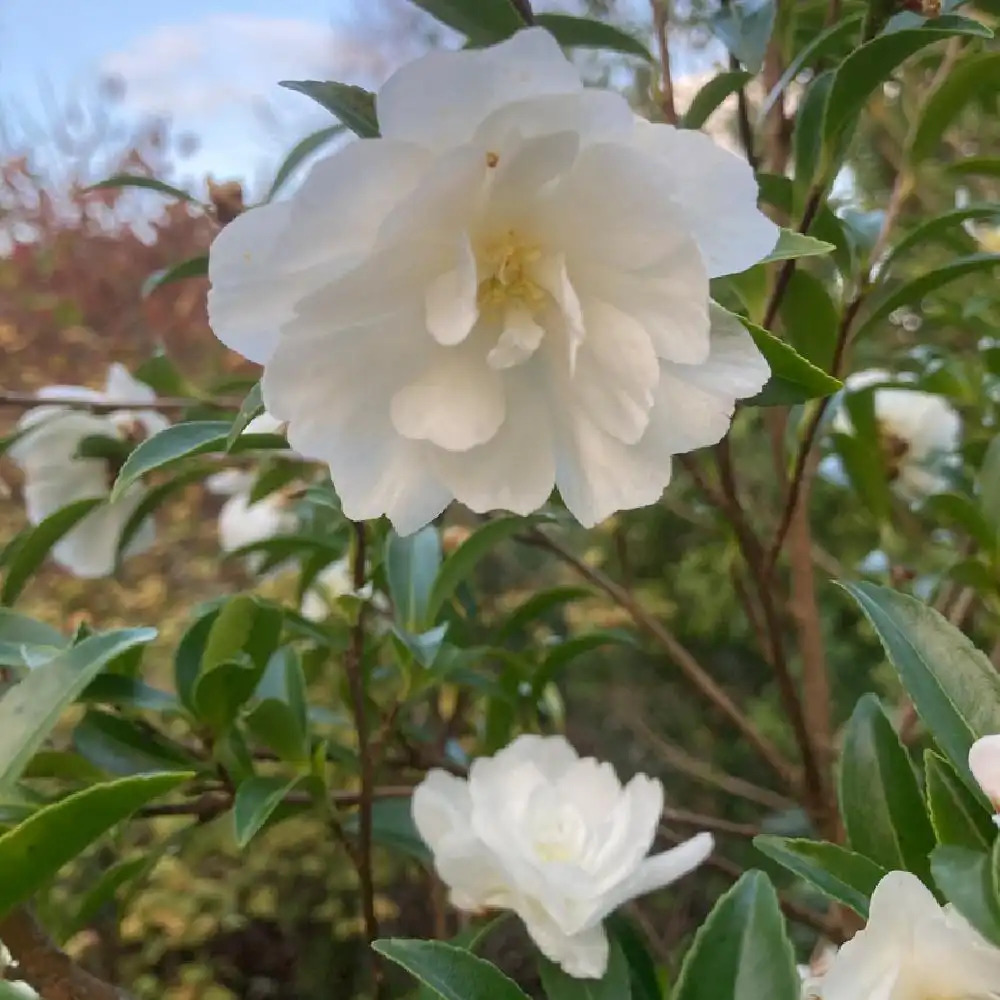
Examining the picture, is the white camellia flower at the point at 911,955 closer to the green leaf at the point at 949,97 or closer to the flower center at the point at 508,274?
the flower center at the point at 508,274

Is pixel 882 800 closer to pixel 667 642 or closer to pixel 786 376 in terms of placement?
pixel 786 376

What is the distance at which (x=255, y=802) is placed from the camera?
56 centimetres

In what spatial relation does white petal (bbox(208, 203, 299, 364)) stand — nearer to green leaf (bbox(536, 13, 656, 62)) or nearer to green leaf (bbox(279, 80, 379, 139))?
green leaf (bbox(279, 80, 379, 139))

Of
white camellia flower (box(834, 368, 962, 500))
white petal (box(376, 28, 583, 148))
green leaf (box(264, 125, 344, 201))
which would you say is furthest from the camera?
white camellia flower (box(834, 368, 962, 500))

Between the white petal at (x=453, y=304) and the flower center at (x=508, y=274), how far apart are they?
0.05ft

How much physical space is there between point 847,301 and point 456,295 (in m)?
0.33

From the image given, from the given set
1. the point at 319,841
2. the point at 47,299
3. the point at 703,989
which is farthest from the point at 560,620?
the point at 703,989

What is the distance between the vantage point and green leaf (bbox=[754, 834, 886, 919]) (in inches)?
16.6

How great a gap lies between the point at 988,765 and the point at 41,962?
0.36 metres

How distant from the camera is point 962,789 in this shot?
0.41m

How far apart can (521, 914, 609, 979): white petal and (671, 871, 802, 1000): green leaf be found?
79mm

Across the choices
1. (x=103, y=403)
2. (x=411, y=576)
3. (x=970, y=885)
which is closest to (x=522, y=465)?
(x=970, y=885)

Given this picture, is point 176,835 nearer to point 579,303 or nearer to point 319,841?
point 579,303

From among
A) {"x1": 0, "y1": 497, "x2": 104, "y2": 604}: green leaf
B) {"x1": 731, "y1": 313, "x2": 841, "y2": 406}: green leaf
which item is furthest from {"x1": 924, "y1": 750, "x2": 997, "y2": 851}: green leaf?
{"x1": 0, "y1": 497, "x2": 104, "y2": 604}: green leaf
